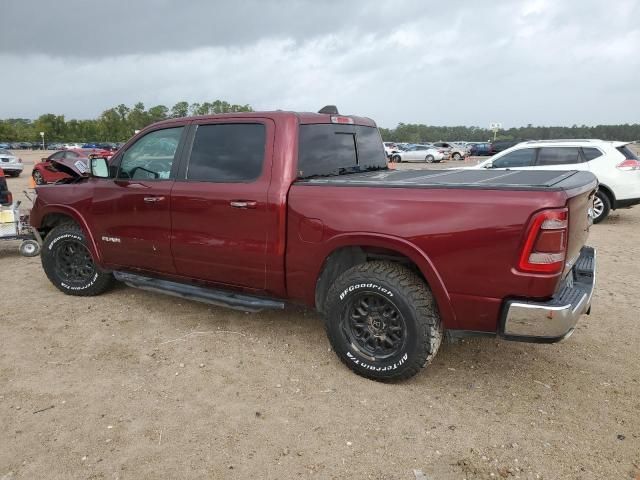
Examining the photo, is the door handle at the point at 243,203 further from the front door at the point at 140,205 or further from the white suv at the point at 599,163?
the white suv at the point at 599,163

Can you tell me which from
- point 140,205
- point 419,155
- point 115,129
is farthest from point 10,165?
point 115,129

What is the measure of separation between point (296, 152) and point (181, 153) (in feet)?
3.74

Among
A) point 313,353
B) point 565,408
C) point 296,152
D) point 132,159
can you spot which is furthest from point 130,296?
point 565,408

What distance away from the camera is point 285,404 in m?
3.25

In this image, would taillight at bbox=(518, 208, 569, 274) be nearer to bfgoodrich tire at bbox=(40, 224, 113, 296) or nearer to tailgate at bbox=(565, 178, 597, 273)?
tailgate at bbox=(565, 178, 597, 273)

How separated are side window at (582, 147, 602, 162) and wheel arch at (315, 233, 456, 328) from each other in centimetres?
802

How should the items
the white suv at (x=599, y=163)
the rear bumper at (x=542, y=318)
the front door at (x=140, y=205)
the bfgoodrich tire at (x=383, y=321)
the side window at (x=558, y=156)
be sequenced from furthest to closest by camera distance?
1. the side window at (x=558, y=156)
2. the white suv at (x=599, y=163)
3. the front door at (x=140, y=205)
4. the bfgoodrich tire at (x=383, y=321)
5. the rear bumper at (x=542, y=318)

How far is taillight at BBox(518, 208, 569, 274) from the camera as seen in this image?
8.96 feet

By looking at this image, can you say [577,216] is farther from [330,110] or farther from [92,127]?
[92,127]

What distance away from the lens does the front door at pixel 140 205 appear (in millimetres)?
4332

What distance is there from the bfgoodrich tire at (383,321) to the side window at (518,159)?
7886 millimetres

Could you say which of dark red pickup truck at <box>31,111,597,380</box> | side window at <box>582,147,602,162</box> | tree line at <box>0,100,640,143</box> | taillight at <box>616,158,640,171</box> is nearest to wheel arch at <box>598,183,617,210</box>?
taillight at <box>616,158,640,171</box>

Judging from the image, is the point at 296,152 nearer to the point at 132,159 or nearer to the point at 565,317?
the point at 132,159

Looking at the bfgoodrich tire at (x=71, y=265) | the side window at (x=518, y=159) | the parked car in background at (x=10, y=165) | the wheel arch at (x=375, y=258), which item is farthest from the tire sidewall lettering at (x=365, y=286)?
the parked car in background at (x=10, y=165)
